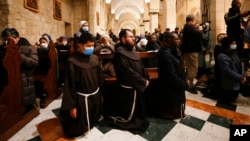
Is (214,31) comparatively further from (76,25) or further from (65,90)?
(76,25)

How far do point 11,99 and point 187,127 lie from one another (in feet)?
9.51

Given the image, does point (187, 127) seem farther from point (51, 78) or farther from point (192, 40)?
point (51, 78)

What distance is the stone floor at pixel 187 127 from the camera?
2.51m

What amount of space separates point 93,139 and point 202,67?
15.7 ft

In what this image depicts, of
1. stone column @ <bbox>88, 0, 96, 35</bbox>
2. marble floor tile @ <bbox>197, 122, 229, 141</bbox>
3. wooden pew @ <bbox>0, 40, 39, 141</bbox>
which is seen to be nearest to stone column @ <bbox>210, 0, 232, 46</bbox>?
marble floor tile @ <bbox>197, 122, 229, 141</bbox>

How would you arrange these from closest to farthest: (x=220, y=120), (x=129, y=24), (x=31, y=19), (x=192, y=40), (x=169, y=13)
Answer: (x=220, y=120) < (x=192, y=40) < (x=31, y=19) < (x=169, y=13) < (x=129, y=24)

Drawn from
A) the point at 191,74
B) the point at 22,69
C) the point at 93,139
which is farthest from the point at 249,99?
the point at 22,69

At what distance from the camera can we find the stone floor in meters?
2.51

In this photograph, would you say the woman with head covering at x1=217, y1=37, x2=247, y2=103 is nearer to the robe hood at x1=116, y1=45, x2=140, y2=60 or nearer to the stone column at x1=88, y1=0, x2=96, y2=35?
the robe hood at x1=116, y1=45, x2=140, y2=60

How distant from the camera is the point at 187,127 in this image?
2.77m

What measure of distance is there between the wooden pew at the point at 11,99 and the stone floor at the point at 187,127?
0.14 m

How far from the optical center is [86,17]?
11758 mm

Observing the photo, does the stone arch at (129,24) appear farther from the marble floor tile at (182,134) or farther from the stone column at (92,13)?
the marble floor tile at (182,134)

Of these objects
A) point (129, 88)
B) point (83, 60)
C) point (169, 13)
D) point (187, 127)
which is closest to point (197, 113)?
point (187, 127)
